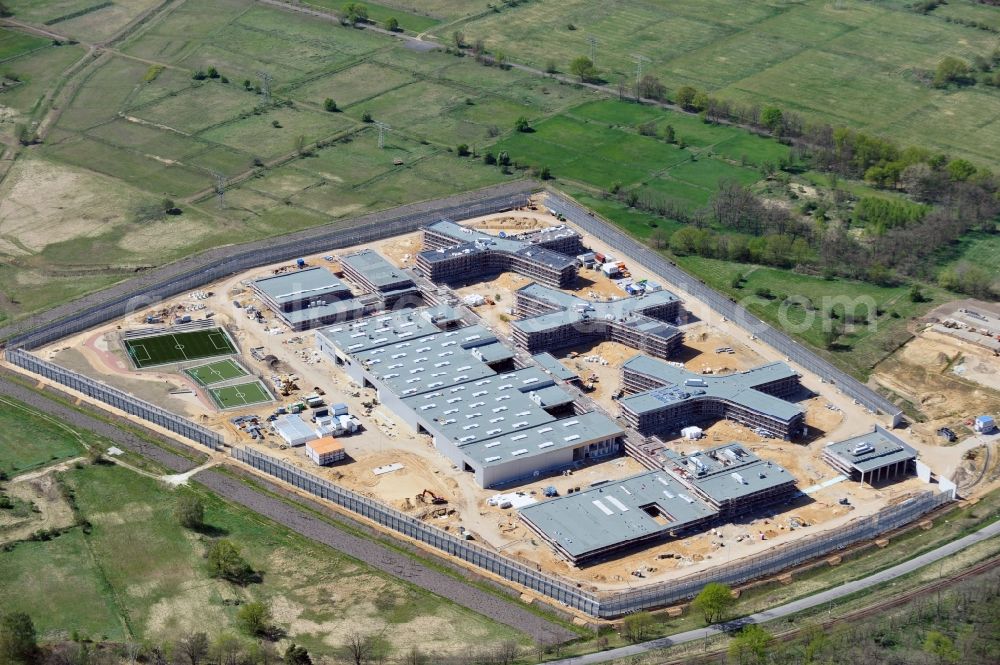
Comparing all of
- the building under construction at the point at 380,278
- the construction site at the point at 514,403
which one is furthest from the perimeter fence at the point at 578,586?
the building under construction at the point at 380,278

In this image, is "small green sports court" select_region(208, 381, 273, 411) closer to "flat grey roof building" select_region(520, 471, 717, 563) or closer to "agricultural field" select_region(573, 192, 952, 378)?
"flat grey roof building" select_region(520, 471, 717, 563)

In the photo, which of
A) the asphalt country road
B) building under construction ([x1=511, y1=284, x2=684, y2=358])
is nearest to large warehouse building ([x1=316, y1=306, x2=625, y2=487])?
building under construction ([x1=511, y1=284, x2=684, y2=358])

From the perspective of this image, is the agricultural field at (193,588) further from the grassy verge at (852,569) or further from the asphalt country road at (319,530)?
the grassy verge at (852,569)

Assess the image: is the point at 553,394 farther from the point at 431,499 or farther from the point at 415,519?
the point at 415,519

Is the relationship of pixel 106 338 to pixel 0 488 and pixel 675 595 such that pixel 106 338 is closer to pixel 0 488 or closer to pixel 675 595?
pixel 0 488

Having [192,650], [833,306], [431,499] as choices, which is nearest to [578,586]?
[431,499]

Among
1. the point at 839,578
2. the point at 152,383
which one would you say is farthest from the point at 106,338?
the point at 839,578
